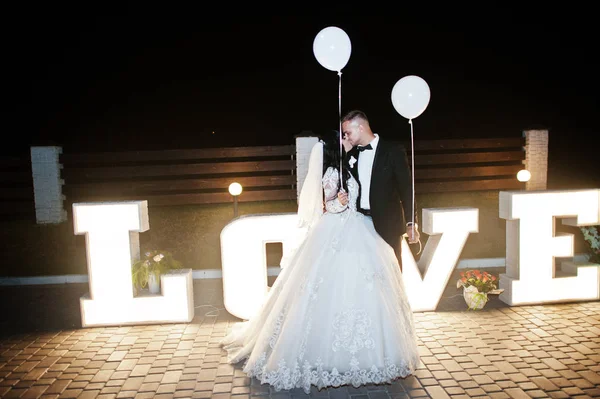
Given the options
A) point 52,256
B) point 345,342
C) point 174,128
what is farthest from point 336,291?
point 174,128

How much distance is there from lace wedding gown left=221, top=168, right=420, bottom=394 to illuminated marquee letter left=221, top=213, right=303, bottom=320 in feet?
3.93

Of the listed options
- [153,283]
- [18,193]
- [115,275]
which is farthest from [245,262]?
[18,193]

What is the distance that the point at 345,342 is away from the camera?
3.98m

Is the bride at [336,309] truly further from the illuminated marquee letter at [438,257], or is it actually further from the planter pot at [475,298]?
the planter pot at [475,298]

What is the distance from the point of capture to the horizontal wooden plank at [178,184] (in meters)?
A: 9.52

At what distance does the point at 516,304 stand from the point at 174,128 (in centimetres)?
855

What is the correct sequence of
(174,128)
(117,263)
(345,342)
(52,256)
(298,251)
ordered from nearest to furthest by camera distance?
(345,342), (298,251), (117,263), (52,256), (174,128)

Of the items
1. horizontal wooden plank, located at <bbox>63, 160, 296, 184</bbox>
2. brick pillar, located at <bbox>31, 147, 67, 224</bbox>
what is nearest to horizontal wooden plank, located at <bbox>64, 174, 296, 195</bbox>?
horizontal wooden plank, located at <bbox>63, 160, 296, 184</bbox>

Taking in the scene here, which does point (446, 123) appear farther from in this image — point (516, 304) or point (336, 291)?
point (336, 291)

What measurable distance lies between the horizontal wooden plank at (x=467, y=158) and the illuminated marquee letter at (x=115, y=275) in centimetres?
588

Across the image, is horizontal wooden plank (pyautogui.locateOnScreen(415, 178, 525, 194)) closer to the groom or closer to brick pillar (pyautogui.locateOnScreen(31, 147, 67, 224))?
the groom

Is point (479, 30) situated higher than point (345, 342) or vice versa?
point (479, 30)

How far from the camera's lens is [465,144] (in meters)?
9.95

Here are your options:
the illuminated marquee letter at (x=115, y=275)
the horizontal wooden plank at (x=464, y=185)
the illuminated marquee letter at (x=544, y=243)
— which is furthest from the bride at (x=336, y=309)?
the horizontal wooden plank at (x=464, y=185)
